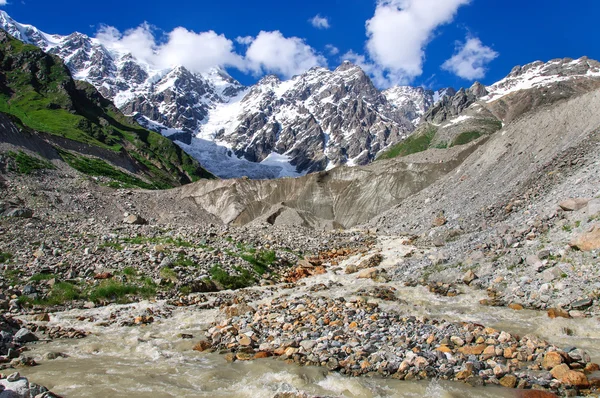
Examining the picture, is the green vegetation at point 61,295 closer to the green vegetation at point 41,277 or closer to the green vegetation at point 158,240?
Result: the green vegetation at point 41,277

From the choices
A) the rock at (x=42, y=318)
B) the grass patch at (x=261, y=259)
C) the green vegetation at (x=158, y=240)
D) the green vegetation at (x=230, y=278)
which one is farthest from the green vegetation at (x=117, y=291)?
the grass patch at (x=261, y=259)

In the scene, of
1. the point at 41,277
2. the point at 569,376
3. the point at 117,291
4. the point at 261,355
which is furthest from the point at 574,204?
the point at 41,277

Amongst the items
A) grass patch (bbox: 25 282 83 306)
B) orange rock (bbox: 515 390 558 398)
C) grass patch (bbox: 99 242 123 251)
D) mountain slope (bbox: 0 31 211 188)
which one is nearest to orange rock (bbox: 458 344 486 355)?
orange rock (bbox: 515 390 558 398)

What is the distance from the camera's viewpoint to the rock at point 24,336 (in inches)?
600

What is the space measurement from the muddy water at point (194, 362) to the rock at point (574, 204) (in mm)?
8261

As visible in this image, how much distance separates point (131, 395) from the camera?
11.2 metres

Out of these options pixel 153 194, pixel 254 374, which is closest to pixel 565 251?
pixel 254 374

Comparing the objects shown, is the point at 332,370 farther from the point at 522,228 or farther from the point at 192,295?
the point at 522,228

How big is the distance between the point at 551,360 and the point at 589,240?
10435 mm

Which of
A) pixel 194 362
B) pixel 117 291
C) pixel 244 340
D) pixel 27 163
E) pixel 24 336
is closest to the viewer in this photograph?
pixel 194 362

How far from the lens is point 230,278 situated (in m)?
27.4

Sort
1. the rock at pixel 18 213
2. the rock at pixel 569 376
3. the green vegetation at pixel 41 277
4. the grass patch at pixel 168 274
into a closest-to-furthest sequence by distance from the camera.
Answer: the rock at pixel 569 376 → the green vegetation at pixel 41 277 → the grass patch at pixel 168 274 → the rock at pixel 18 213

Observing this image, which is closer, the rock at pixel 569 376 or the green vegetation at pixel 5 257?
the rock at pixel 569 376

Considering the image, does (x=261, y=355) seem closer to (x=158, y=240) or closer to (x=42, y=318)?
(x=42, y=318)
